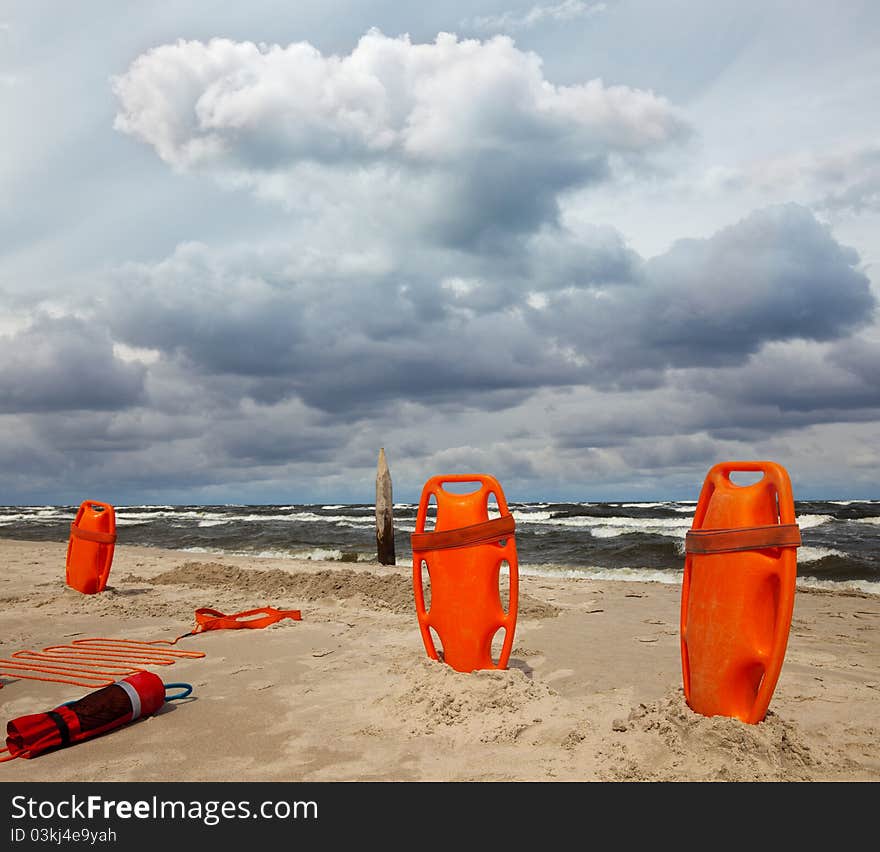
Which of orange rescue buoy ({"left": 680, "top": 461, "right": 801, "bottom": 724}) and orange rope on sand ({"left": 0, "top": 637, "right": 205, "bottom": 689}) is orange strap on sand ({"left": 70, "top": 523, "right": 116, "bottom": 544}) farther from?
orange rescue buoy ({"left": 680, "top": 461, "right": 801, "bottom": 724})

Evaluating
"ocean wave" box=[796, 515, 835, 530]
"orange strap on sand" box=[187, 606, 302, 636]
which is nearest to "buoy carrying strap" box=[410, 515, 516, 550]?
"orange strap on sand" box=[187, 606, 302, 636]

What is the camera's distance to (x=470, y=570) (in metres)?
4.72

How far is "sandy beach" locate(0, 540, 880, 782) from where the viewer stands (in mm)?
3518

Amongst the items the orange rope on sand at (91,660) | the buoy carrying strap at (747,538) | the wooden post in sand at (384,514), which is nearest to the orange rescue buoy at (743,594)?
the buoy carrying strap at (747,538)

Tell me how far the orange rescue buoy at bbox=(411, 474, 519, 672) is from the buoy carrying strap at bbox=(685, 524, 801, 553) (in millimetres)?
1389

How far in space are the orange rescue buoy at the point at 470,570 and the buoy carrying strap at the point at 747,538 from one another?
1389mm

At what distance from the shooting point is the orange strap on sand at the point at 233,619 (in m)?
7.56

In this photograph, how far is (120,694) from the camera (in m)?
4.42

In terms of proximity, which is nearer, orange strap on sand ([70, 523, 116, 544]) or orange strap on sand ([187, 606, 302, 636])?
orange strap on sand ([187, 606, 302, 636])

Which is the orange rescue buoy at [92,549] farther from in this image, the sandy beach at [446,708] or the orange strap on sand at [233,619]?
the orange strap on sand at [233,619]
